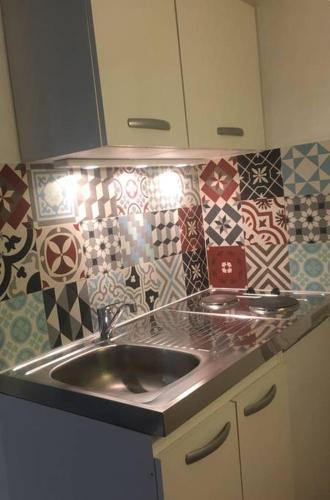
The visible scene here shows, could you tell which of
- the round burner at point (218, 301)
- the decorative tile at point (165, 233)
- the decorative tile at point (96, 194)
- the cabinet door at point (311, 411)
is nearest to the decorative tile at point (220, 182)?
the decorative tile at point (165, 233)

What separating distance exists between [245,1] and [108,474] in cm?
168

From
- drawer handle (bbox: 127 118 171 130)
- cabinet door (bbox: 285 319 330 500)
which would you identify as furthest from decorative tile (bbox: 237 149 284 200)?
drawer handle (bbox: 127 118 171 130)

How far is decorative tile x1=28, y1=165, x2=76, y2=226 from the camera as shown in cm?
141

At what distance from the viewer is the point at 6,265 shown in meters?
1.31

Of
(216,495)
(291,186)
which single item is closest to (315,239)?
(291,186)

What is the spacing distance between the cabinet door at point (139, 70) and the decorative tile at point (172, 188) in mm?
495

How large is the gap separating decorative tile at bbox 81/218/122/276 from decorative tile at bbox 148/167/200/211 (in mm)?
256

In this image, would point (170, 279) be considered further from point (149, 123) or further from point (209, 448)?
point (209, 448)

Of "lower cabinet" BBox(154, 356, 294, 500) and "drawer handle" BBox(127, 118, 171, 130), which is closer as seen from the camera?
"lower cabinet" BBox(154, 356, 294, 500)

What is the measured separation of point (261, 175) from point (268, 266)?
393mm

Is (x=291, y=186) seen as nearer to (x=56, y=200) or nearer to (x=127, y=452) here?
(x=56, y=200)

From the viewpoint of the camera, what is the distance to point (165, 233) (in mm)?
1926

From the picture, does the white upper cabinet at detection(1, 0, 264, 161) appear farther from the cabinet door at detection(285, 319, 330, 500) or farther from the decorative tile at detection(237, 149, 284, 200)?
the cabinet door at detection(285, 319, 330, 500)

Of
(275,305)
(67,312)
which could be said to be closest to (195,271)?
(275,305)
